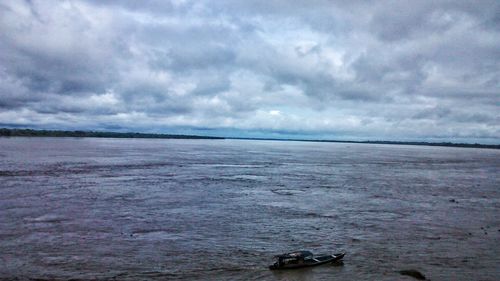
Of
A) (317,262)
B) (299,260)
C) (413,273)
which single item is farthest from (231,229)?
(413,273)

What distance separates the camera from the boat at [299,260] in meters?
21.3

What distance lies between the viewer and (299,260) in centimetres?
2158

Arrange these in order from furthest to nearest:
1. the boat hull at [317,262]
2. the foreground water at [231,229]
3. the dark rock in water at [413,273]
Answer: the foreground water at [231,229] → the boat hull at [317,262] → the dark rock in water at [413,273]

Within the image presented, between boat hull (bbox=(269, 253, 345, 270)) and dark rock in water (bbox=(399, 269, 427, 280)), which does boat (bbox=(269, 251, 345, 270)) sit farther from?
dark rock in water (bbox=(399, 269, 427, 280))

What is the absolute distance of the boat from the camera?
2127 cm

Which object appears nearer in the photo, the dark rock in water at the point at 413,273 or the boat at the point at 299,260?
the dark rock in water at the point at 413,273

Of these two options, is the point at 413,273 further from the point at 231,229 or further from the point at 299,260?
the point at 231,229

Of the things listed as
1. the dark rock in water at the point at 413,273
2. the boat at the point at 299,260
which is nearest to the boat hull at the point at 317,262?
the boat at the point at 299,260

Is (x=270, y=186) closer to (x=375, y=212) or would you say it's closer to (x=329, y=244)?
(x=375, y=212)

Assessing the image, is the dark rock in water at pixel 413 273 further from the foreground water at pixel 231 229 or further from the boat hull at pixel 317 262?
the boat hull at pixel 317 262

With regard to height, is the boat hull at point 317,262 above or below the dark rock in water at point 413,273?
above

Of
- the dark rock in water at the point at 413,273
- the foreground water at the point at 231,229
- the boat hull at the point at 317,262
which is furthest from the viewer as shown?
the foreground water at the point at 231,229

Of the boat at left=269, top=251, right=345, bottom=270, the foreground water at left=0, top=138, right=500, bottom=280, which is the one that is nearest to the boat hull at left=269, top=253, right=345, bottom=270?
the boat at left=269, top=251, right=345, bottom=270

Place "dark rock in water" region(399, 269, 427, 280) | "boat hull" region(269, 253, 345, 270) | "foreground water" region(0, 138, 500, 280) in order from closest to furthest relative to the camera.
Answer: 1. "dark rock in water" region(399, 269, 427, 280)
2. "boat hull" region(269, 253, 345, 270)
3. "foreground water" region(0, 138, 500, 280)
